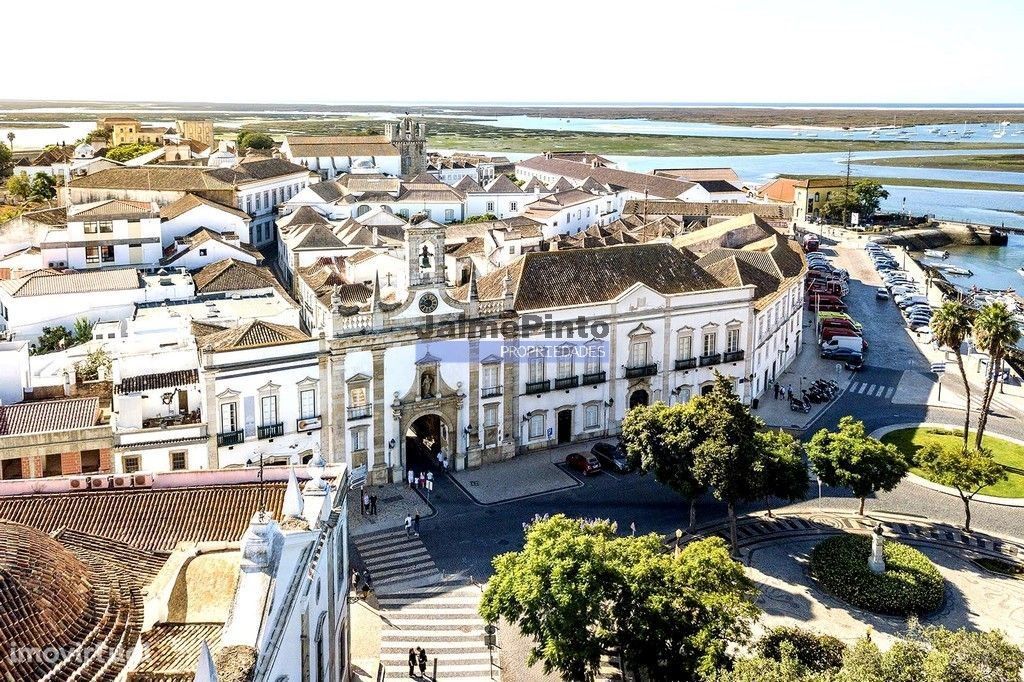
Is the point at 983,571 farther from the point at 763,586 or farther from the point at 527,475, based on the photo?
the point at 527,475

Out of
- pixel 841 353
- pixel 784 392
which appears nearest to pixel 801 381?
pixel 784 392

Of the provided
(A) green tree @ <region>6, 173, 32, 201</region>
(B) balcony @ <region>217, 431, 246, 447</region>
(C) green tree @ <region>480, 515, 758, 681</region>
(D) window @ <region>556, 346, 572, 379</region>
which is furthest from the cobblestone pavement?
(A) green tree @ <region>6, 173, 32, 201</region>

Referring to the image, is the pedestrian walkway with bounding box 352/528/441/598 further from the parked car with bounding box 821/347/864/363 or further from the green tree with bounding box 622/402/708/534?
the parked car with bounding box 821/347/864/363

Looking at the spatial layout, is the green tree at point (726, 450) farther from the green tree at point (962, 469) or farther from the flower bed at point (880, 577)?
the green tree at point (962, 469)

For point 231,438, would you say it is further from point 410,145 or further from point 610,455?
point 410,145

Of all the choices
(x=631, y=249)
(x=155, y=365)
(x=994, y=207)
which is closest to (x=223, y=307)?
(x=155, y=365)

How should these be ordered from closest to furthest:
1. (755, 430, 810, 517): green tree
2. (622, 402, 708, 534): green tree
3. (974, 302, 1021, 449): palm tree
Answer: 1. (755, 430, 810, 517): green tree
2. (622, 402, 708, 534): green tree
3. (974, 302, 1021, 449): palm tree
